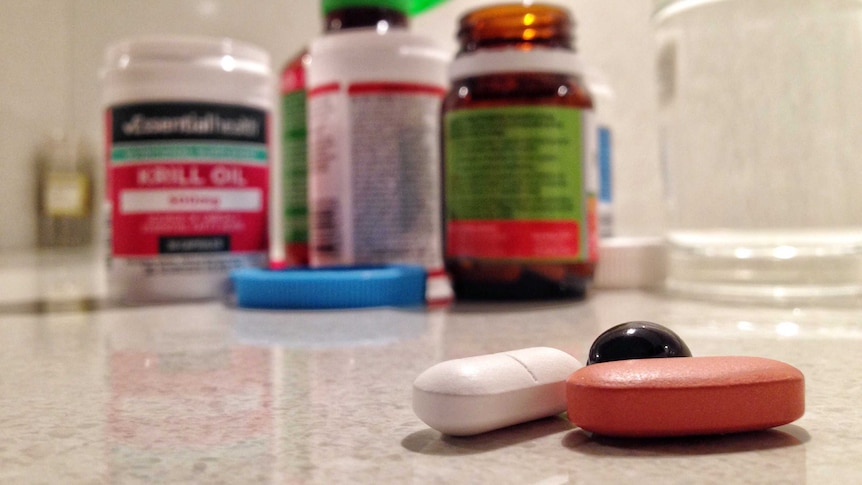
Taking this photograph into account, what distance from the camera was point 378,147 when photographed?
66cm

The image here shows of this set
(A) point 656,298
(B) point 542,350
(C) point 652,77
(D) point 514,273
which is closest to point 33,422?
(B) point 542,350

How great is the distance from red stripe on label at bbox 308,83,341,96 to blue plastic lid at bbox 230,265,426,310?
0.54 ft

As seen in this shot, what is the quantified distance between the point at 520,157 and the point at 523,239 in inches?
2.5

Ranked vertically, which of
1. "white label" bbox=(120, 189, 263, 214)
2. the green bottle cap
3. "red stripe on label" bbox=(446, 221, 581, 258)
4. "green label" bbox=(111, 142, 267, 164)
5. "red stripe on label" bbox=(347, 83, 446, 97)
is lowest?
"red stripe on label" bbox=(446, 221, 581, 258)

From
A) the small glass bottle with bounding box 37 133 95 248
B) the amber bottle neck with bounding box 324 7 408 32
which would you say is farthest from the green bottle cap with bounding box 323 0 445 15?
the small glass bottle with bounding box 37 133 95 248

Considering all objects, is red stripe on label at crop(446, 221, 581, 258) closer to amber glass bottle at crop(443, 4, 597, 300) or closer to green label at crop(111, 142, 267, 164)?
amber glass bottle at crop(443, 4, 597, 300)

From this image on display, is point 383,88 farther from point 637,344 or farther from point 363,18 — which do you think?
point 637,344

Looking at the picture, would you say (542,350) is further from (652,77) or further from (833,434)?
(652,77)

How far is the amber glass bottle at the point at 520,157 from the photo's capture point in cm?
59

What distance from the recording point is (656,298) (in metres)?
0.65

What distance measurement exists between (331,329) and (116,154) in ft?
0.95

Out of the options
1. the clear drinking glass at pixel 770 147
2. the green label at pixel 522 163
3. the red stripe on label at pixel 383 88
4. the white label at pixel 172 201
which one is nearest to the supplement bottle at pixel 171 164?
the white label at pixel 172 201

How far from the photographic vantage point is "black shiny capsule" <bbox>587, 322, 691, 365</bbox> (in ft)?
0.86

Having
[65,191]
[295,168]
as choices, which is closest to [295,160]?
[295,168]
